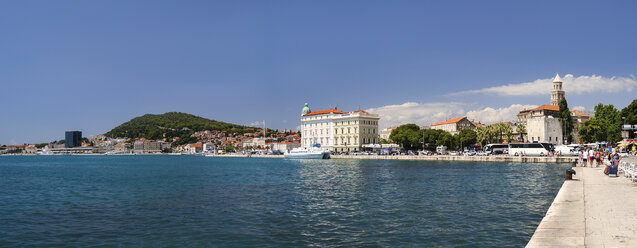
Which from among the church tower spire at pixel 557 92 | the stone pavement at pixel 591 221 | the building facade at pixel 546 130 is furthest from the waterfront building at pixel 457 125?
the stone pavement at pixel 591 221

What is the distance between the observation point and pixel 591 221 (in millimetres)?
10117

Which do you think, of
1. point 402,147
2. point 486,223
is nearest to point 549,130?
point 402,147

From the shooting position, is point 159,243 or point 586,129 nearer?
point 159,243

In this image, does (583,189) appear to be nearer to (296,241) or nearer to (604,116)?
(296,241)

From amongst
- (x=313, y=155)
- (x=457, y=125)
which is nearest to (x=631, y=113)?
(x=313, y=155)

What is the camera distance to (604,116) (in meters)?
81.2

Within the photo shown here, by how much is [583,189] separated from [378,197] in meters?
8.53

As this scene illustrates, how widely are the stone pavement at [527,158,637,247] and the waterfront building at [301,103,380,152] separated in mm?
109237

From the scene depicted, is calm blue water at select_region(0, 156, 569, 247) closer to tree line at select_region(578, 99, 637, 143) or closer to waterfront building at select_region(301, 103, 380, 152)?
tree line at select_region(578, 99, 637, 143)

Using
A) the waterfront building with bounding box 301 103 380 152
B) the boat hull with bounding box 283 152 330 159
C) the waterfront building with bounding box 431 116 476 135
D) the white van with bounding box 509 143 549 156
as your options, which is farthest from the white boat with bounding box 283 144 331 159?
the waterfront building with bounding box 431 116 476 135

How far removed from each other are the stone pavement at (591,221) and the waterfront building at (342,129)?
109237 mm

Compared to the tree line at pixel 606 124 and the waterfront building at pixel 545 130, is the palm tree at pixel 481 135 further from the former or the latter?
the tree line at pixel 606 124

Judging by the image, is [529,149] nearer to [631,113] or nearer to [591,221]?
[631,113]

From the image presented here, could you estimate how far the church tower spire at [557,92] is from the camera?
138 m
